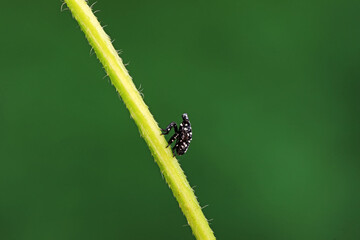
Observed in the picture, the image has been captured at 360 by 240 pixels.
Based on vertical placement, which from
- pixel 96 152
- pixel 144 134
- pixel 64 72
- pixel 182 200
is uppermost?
pixel 64 72

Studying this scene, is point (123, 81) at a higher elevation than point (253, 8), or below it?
below

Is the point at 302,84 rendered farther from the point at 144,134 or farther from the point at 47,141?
the point at 144,134

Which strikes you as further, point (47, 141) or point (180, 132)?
point (47, 141)

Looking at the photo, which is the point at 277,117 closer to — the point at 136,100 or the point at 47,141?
the point at 47,141

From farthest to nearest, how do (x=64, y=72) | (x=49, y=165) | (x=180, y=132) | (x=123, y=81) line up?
1. (x=64, y=72)
2. (x=49, y=165)
3. (x=180, y=132)
4. (x=123, y=81)

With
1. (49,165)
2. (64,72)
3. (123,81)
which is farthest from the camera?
(64,72)

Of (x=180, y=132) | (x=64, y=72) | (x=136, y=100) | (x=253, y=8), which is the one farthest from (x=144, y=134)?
(x=253, y=8)
